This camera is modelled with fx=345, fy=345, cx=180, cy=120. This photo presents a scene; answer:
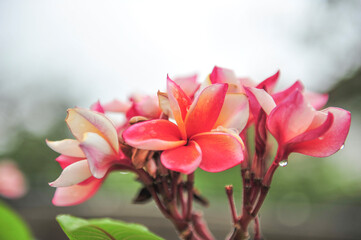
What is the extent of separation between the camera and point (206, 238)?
1.41ft

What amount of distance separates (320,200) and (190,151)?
9.86 ft

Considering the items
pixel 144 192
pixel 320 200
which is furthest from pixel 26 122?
pixel 144 192

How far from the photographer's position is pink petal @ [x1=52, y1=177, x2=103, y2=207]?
16.0 inches

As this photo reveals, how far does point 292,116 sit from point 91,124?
7.7 inches

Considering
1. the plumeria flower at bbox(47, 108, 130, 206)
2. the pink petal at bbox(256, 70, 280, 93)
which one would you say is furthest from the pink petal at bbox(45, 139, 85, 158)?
the pink petal at bbox(256, 70, 280, 93)

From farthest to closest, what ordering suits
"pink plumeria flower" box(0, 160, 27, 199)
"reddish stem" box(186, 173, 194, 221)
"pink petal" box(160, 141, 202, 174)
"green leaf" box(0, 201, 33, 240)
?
1. "pink plumeria flower" box(0, 160, 27, 199)
2. "green leaf" box(0, 201, 33, 240)
3. "reddish stem" box(186, 173, 194, 221)
4. "pink petal" box(160, 141, 202, 174)

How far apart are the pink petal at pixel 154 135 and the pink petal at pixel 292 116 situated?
90mm

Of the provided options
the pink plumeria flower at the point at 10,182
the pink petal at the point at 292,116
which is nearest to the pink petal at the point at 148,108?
the pink petal at the point at 292,116

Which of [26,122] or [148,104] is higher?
[148,104]

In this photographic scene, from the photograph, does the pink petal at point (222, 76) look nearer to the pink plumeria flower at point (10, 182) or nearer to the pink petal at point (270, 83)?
the pink petal at point (270, 83)

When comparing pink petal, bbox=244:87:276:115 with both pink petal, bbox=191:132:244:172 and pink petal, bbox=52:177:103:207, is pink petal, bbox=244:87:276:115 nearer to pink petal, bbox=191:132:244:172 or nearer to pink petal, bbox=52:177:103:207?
pink petal, bbox=191:132:244:172

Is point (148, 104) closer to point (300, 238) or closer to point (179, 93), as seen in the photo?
point (179, 93)

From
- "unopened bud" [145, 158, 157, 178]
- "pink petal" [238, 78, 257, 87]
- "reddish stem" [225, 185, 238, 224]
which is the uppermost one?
"pink petal" [238, 78, 257, 87]

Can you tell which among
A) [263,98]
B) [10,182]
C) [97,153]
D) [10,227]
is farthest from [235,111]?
[10,182]
